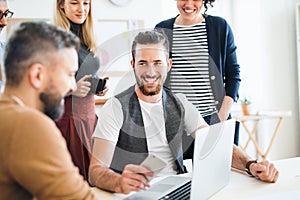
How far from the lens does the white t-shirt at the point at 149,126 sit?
1.37 metres

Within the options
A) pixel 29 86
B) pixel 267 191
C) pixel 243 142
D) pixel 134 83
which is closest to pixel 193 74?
pixel 134 83

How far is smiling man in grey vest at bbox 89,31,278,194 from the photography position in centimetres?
131

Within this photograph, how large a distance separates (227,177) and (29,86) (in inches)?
33.2

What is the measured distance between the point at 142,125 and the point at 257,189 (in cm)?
42

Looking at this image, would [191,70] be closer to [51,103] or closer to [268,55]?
[51,103]

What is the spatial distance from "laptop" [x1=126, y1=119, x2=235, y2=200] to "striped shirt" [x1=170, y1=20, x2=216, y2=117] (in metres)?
0.27

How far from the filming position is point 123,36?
1.30m

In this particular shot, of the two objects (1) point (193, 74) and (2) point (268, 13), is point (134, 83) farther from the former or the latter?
(2) point (268, 13)

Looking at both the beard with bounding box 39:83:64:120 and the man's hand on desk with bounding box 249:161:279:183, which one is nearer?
the beard with bounding box 39:83:64:120

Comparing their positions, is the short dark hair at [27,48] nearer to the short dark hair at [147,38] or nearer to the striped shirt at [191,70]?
the short dark hair at [147,38]

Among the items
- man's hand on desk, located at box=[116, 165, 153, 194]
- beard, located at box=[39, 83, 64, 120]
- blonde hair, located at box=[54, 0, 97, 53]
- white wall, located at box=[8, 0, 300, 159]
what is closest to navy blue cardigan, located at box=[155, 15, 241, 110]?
blonde hair, located at box=[54, 0, 97, 53]

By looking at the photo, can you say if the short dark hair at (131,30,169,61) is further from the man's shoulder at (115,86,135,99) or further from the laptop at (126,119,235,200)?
the laptop at (126,119,235,200)

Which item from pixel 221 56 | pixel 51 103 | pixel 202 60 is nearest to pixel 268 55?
pixel 221 56

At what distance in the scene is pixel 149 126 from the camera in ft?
4.60
